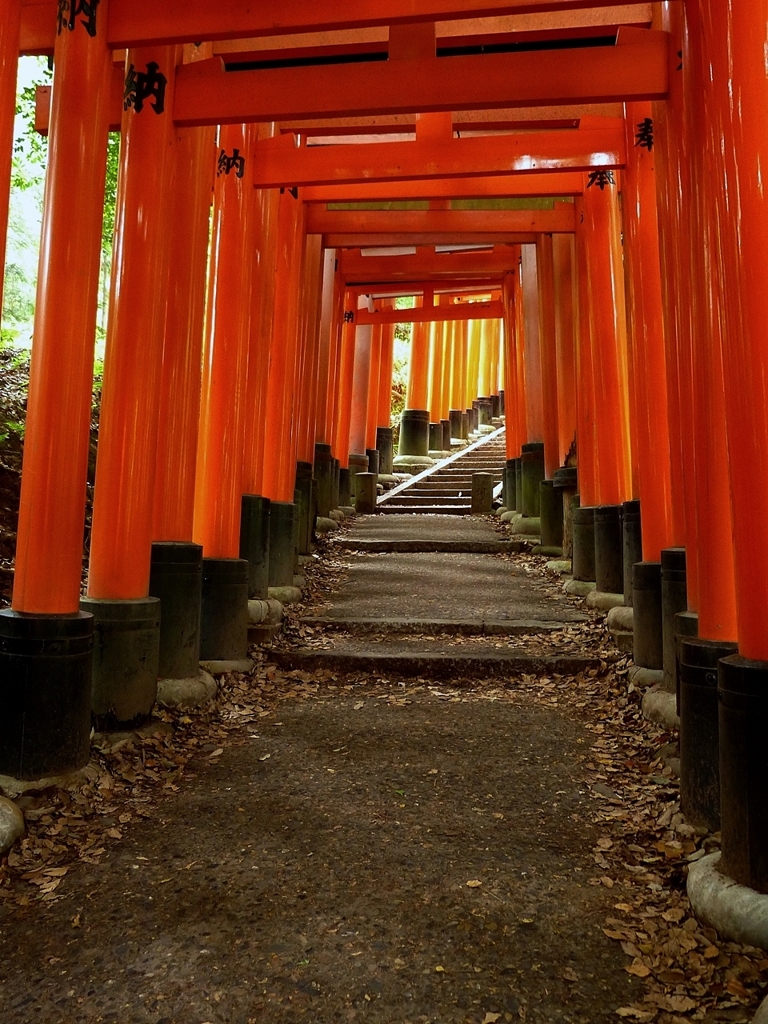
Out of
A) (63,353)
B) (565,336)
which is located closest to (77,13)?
(63,353)

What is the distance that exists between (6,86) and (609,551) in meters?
5.38

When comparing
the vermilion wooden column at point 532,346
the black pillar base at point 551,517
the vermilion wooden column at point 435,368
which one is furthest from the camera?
the vermilion wooden column at point 435,368

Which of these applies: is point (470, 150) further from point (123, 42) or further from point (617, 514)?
point (617, 514)

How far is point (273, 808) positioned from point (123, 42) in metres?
3.58

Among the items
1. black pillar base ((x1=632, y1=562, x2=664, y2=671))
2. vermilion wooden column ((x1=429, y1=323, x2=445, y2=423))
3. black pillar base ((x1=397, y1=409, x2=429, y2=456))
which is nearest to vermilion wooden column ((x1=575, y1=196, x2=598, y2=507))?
black pillar base ((x1=632, y1=562, x2=664, y2=671))

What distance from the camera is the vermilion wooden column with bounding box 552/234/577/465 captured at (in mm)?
8695

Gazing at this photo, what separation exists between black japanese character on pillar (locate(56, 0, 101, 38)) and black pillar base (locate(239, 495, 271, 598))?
11.2 feet

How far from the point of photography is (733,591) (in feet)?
9.70

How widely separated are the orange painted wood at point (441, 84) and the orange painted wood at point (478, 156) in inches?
46.4

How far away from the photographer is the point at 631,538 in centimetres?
584

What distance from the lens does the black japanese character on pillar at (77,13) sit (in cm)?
359

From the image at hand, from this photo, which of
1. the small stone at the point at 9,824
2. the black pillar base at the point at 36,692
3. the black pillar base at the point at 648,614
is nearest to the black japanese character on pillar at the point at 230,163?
the black pillar base at the point at 36,692

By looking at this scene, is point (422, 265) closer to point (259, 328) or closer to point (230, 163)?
point (259, 328)

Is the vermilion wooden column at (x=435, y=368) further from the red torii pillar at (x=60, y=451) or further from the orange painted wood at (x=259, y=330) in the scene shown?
the red torii pillar at (x=60, y=451)
